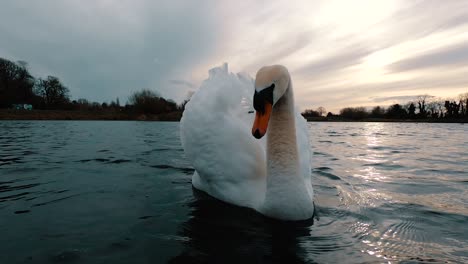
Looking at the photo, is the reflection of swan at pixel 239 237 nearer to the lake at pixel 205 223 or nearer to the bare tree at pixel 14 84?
the lake at pixel 205 223

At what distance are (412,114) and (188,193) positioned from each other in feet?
272

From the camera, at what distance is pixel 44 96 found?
222 feet

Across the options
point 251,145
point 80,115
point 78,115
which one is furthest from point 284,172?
point 80,115

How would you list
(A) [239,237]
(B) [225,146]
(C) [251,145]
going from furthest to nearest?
(C) [251,145]
(B) [225,146]
(A) [239,237]

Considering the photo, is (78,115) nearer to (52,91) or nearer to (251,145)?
(52,91)

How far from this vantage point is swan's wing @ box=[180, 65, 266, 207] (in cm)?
378

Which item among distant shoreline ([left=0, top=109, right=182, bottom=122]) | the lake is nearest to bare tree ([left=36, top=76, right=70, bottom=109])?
distant shoreline ([left=0, top=109, right=182, bottom=122])

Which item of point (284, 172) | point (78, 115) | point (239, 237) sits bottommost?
point (239, 237)

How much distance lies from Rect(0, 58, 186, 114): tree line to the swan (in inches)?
2108

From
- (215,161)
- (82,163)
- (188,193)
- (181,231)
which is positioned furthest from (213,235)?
(82,163)

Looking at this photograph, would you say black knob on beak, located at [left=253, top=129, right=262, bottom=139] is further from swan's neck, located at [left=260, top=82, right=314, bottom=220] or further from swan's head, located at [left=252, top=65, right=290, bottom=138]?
swan's neck, located at [left=260, top=82, right=314, bottom=220]

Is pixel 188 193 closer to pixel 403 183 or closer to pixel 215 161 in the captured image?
pixel 215 161

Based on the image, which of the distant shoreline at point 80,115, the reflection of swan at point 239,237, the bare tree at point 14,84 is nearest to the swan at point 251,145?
the reflection of swan at point 239,237

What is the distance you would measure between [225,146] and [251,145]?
372 millimetres
